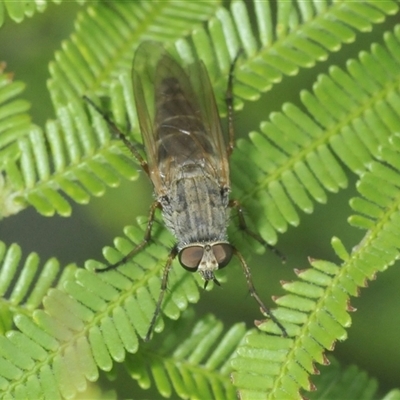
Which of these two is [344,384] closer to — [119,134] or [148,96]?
[119,134]

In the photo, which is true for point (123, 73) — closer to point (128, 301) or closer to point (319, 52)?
point (319, 52)

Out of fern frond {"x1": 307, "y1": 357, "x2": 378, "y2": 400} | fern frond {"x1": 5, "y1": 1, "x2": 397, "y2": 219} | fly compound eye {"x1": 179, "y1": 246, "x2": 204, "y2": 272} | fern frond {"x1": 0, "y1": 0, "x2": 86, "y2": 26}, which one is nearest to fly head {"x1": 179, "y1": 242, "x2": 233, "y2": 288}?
fly compound eye {"x1": 179, "y1": 246, "x2": 204, "y2": 272}

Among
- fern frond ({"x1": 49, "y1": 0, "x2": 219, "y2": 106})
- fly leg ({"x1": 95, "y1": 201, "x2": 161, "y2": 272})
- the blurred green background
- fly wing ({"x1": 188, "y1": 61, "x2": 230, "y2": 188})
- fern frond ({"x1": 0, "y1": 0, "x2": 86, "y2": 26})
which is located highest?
fern frond ({"x1": 0, "y1": 0, "x2": 86, "y2": 26})

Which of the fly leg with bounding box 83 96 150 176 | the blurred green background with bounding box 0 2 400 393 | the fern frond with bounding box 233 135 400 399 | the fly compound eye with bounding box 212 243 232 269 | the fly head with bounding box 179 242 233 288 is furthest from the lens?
the blurred green background with bounding box 0 2 400 393

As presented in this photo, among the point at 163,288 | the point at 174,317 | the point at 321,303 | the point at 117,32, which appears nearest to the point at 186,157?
the point at 117,32

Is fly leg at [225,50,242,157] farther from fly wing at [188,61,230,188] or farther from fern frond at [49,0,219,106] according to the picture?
fern frond at [49,0,219,106]

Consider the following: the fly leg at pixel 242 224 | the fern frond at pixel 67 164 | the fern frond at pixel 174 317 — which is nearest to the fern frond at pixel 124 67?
the fern frond at pixel 67 164

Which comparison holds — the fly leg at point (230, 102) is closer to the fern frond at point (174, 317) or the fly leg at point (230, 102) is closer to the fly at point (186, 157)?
the fly at point (186, 157)
